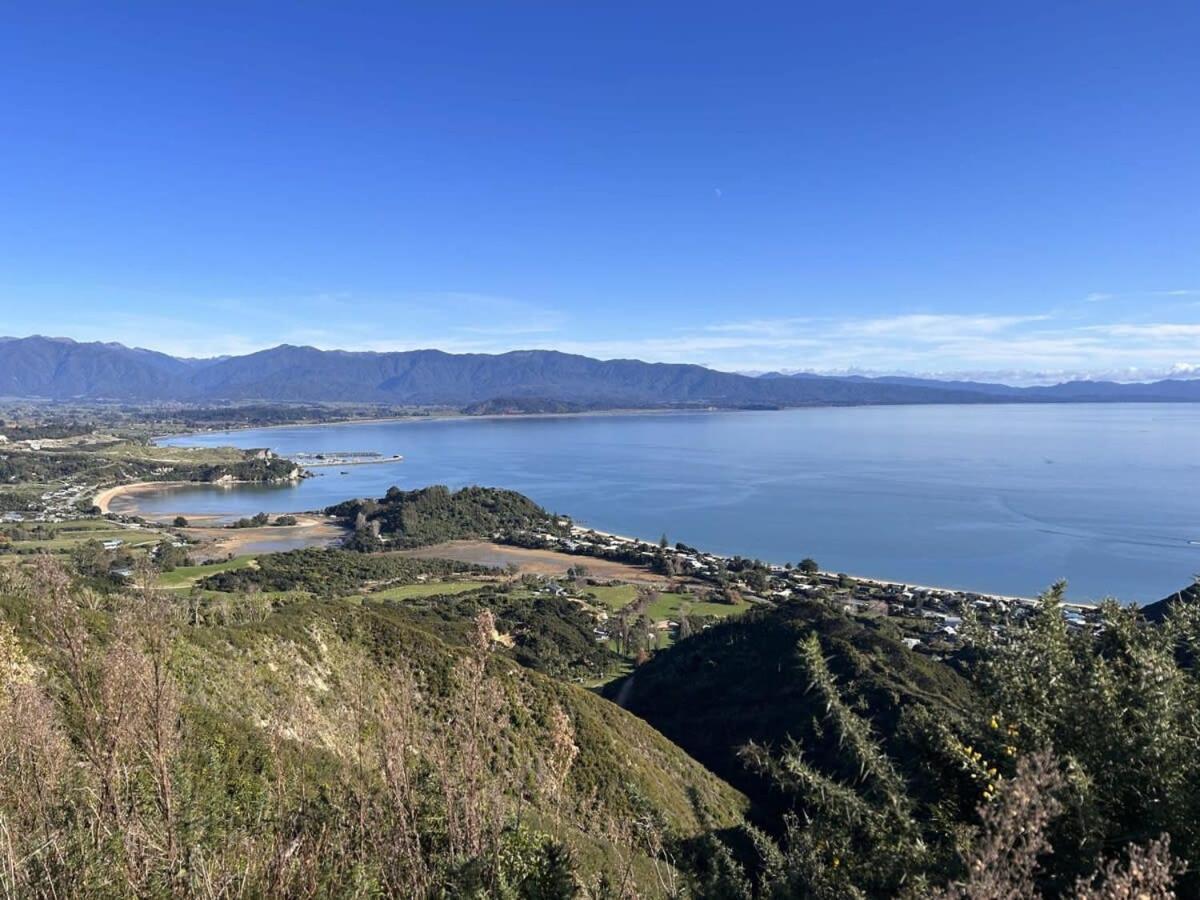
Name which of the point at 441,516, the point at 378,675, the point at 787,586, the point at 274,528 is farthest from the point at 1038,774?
the point at 274,528

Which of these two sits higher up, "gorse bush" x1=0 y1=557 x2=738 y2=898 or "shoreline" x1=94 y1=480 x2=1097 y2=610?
"gorse bush" x1=0 y1=557 x2=738 y2=898

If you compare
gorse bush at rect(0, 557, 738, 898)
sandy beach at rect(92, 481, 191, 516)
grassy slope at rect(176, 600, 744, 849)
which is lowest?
sandy beach at rect(92, 481, 191, 516)

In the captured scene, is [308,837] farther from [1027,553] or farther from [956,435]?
[956,435]

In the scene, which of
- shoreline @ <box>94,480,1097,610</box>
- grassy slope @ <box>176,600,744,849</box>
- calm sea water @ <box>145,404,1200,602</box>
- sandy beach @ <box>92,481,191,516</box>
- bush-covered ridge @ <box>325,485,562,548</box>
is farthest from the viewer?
sandy beach @ <box>92,481,191,516</box>

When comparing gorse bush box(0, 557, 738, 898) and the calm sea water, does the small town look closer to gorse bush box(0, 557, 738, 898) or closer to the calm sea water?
the calm sea water

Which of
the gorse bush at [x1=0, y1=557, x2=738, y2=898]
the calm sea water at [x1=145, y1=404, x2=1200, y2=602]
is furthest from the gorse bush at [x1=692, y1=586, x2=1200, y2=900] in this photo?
the calm sea water at [x1=145, y1=404, x2=1200, y2=602]

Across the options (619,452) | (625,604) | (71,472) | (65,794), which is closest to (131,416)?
(71,472)

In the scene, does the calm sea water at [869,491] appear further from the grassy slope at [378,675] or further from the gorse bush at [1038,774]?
the gorse bush at [1038,774]

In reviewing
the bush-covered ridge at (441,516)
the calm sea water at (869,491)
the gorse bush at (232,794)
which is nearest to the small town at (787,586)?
the bush-covered ridge at (441,516)
